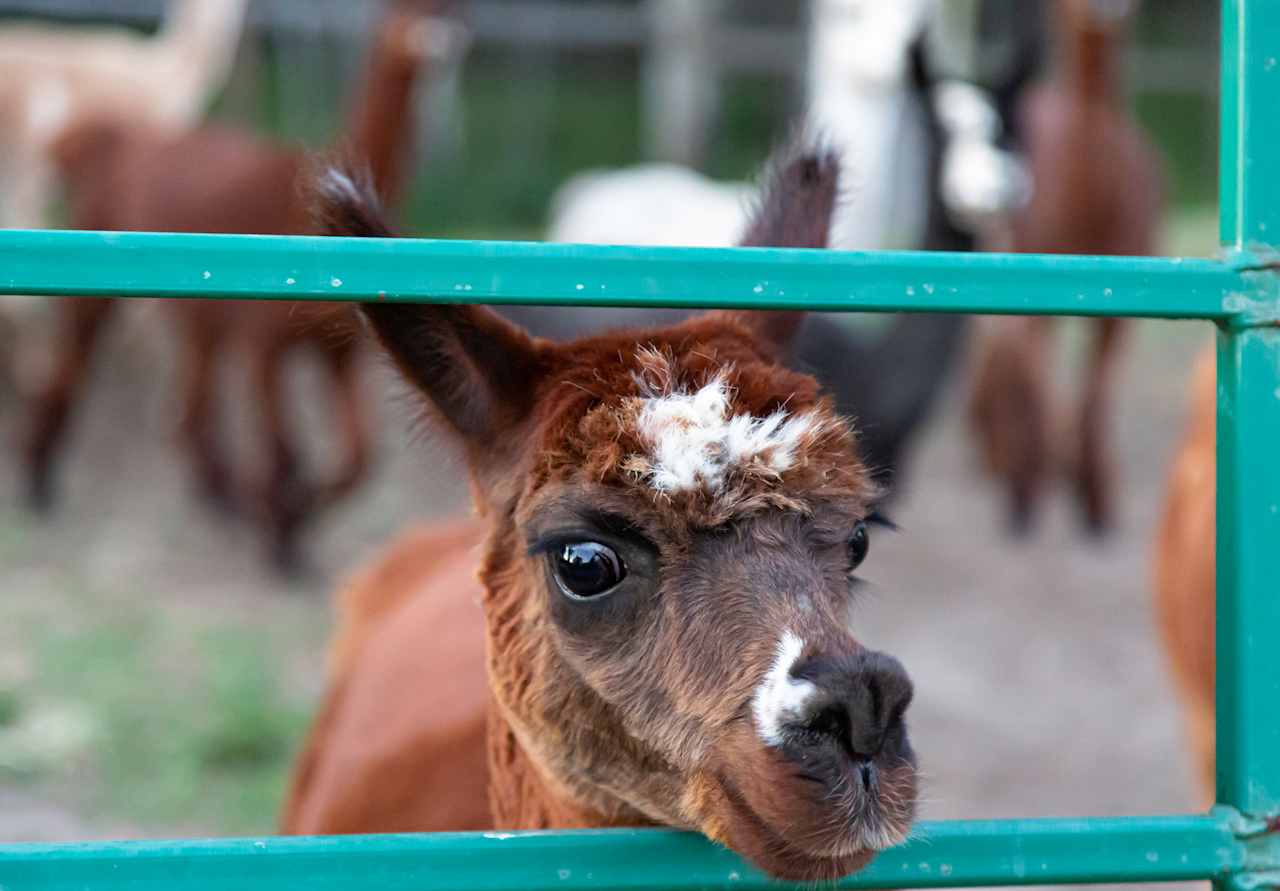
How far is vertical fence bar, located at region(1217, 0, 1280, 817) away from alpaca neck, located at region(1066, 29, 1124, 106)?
535cm

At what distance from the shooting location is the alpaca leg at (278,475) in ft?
20.3

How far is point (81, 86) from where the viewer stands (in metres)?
8.29

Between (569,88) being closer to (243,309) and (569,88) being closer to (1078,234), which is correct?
(1078,234)

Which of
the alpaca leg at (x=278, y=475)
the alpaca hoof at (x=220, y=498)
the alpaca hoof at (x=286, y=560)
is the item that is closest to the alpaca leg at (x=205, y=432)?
Answer: the alpaca hoof at (x=220, y=498)

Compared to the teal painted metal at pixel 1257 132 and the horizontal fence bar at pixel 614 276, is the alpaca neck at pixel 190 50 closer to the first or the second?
the horizontal fence bar at pixel 614 276

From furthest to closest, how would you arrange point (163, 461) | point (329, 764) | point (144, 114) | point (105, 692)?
point (144, 114)
point (163, 461)
point (105, 692)
point (329, 764)

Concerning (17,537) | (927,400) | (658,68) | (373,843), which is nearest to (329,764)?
(373,843)

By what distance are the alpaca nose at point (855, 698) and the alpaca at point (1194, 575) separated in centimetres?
188

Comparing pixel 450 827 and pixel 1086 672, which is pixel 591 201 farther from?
pixel 450 827

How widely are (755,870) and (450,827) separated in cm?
89

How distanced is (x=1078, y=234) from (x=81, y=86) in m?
5.52

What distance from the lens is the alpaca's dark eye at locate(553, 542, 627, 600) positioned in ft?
5.38

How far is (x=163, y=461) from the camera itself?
25.1ft

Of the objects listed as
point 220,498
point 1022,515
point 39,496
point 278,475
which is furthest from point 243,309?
point 1022,515
